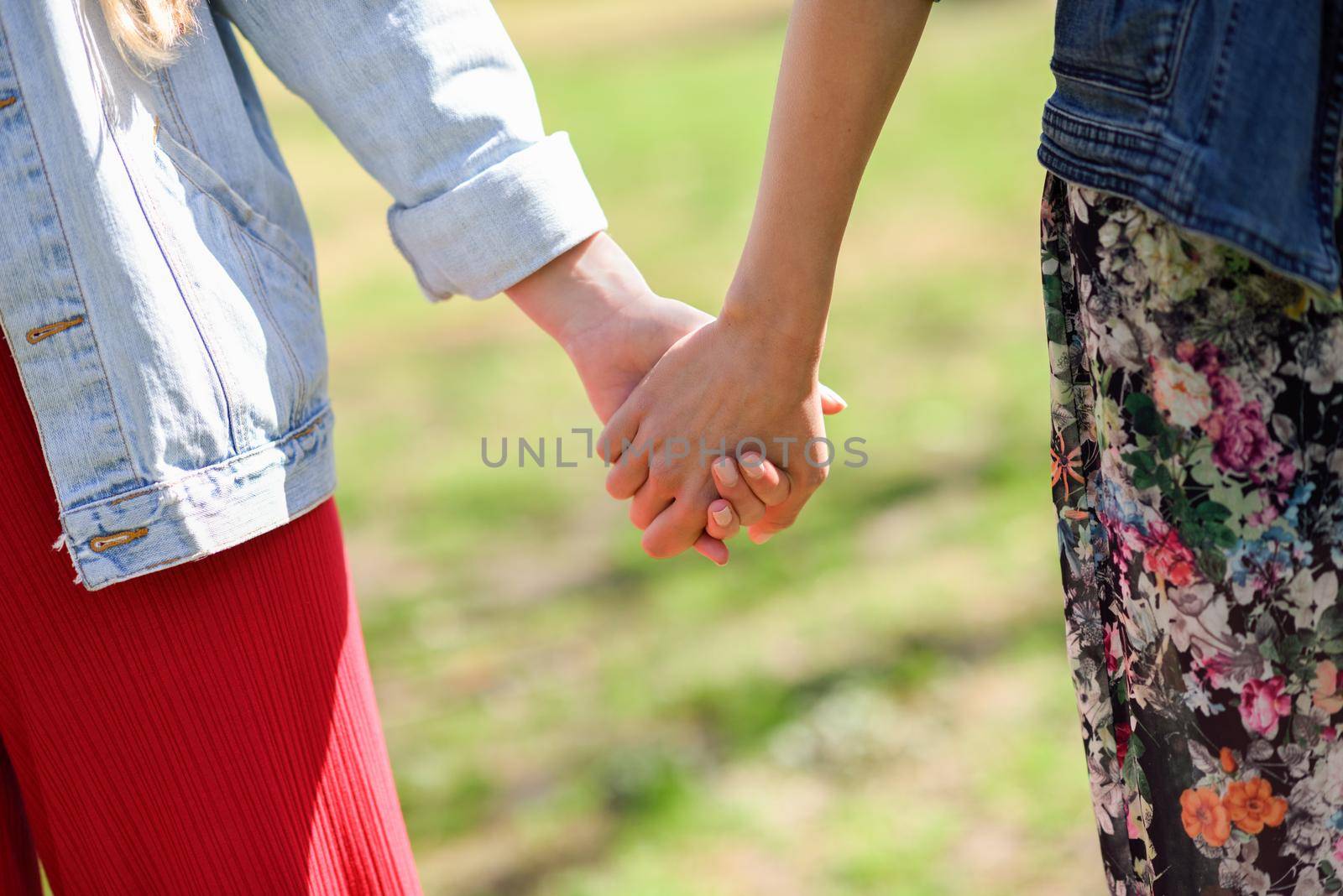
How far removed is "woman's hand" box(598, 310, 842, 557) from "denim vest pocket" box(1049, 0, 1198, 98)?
459 mm

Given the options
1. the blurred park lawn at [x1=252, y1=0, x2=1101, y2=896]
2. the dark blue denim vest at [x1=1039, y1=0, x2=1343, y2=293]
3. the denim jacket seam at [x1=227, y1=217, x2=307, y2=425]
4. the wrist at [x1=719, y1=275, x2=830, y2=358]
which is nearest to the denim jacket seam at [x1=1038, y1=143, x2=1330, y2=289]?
the dark blue denim vest at [x1=1039, y1=0, x2=1343, y2=293]

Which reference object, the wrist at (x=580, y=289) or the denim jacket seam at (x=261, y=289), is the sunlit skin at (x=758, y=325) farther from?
the denim jacket seam at (x=261, y=289)

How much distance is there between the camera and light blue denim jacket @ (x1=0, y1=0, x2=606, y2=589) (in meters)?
1.07

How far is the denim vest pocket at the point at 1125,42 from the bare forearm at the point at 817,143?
19cm

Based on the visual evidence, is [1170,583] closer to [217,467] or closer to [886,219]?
[217,467]

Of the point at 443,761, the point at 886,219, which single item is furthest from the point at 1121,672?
the point at 886,219

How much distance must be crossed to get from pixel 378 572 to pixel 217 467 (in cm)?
255

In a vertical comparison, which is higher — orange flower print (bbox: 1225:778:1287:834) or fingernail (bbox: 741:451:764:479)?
fingernail (bbox: 741:451:764:479)

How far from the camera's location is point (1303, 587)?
104cm

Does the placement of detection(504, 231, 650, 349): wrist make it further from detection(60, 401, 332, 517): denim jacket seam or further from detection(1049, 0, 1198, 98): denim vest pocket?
detection(1049, 0, 1198, 98): denim vest pocket

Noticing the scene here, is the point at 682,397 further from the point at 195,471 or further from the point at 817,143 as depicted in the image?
the point at 195,471

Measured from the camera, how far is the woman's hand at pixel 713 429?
1.44 metres

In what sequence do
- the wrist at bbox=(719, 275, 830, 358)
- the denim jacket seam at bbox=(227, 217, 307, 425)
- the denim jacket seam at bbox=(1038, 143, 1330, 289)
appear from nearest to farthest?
the denim jacket seam at bbox=(1038, 143, 1330, 289), the denim jacket seam at bbox=(227, 217, 307, 425), the wrist at bbox=(719, 275, 830, 358)

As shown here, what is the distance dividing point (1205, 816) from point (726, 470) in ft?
2.12
